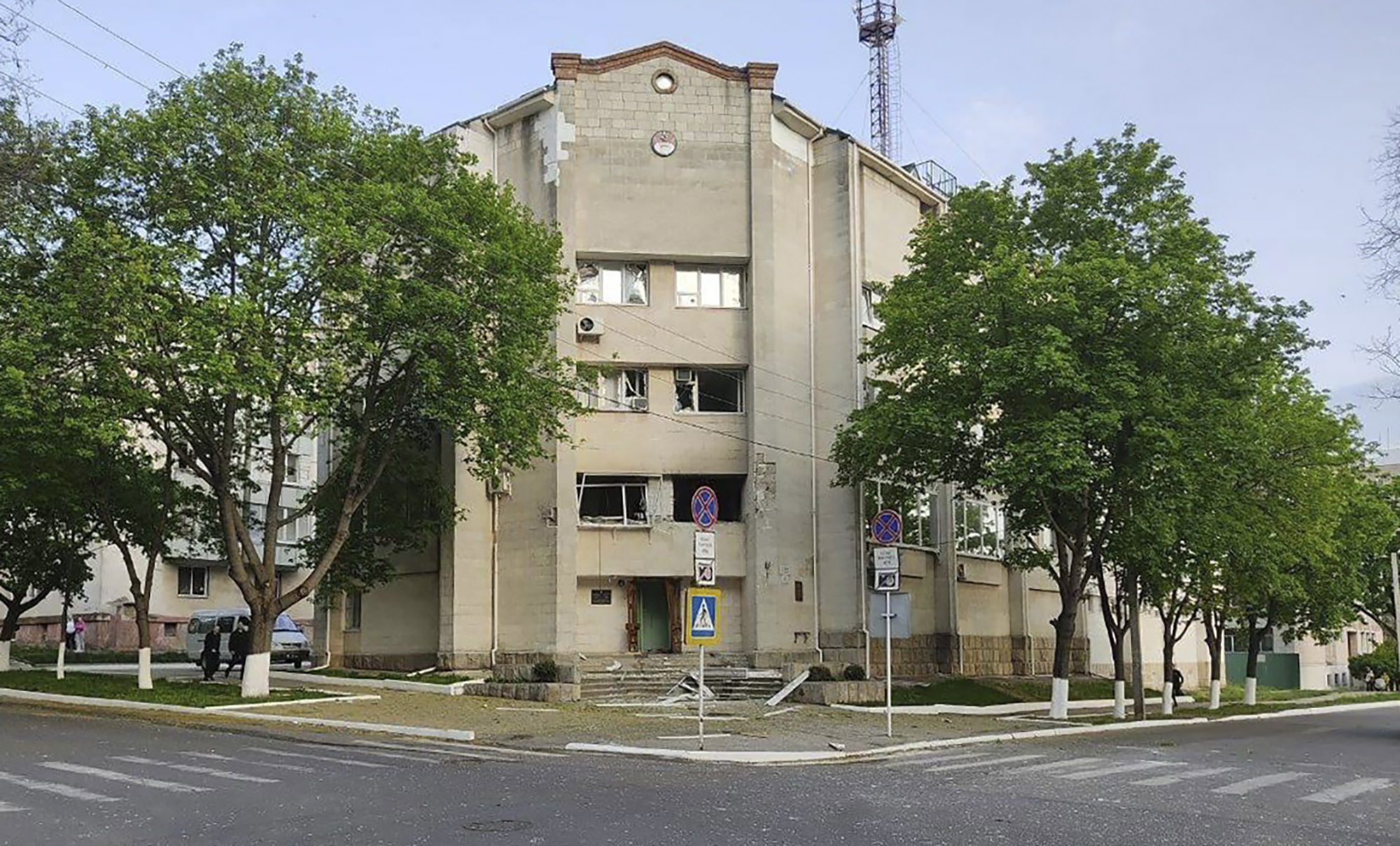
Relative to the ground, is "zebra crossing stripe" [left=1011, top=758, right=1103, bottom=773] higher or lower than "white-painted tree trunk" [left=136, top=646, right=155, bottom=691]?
lower

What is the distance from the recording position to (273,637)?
1609 inches

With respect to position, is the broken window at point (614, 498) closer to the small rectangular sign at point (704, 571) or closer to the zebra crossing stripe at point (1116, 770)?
the small rectangular sign at point (704, 571)

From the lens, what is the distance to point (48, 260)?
78.7 ft

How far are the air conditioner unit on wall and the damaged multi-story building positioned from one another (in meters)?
0.05

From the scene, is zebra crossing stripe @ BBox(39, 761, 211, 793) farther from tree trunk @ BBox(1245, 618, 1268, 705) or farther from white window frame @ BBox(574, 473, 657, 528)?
tree trunk @ BBox(1245, 618, 1268, 705)

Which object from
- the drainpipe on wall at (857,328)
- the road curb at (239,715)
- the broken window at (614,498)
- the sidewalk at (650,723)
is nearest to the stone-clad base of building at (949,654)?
the drainpipe on wall at (857,328)

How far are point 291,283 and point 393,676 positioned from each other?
40.4 ft

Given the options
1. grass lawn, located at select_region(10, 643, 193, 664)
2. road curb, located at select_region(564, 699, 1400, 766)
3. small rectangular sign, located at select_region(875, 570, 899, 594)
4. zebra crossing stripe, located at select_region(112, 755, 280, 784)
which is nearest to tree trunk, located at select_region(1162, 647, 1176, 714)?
road curb, located at select_region(564, 699, 1400, 766)

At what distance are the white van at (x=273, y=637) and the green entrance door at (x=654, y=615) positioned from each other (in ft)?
38.1

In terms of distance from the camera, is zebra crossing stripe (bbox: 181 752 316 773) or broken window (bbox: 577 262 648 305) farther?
broken window (bbox: 577 262 648 305)

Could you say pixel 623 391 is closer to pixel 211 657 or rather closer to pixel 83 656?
pixel 211 657

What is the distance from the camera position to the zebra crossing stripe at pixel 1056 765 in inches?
667

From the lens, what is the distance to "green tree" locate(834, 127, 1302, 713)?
25.5m

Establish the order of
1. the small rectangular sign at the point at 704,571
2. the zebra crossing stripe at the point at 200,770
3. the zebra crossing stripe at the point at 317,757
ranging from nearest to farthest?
the zebra crossing stripe at the point at 200,770 < the zebra crossing stripe at the point at 317,757 < the small rectangular sign at the point at 704,571
